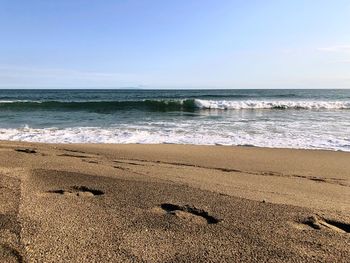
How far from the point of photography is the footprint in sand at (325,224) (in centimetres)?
307

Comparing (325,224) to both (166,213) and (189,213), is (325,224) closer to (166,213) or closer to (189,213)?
(189,213)

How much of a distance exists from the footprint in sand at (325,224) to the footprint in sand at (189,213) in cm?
76

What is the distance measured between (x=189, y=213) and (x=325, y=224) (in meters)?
1.13

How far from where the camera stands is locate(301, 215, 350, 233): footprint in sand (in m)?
3.07

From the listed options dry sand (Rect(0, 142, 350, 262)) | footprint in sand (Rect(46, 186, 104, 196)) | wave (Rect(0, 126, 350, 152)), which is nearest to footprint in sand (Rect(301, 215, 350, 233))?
dry sand (Rect(0, 142, 350, 262))

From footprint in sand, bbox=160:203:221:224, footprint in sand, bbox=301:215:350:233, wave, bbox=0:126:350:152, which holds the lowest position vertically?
wave, bbox=0:126:350:152

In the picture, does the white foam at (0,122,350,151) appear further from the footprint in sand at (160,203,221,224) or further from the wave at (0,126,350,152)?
the footprint in sand at (160,203,221,224)

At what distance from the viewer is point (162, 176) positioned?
4727 millimetres

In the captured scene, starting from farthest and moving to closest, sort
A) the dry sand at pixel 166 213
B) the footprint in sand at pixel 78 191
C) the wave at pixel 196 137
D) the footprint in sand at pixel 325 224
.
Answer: the wave at pixel 196 137 → the footprint in sand at pixel 78 191 → the footprint in sand at pixel 325 224 → the dry sand at pixel 166 213

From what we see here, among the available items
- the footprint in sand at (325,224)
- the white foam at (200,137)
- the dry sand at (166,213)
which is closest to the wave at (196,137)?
the white foam at (200,137)

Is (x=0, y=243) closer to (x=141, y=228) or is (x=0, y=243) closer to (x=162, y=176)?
(x=141, y=228)

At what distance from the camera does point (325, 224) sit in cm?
315

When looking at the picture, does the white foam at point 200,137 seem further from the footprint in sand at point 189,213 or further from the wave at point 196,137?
the footprint in sand at point 189,213

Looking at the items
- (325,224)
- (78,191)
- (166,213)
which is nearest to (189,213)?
(166,213)
